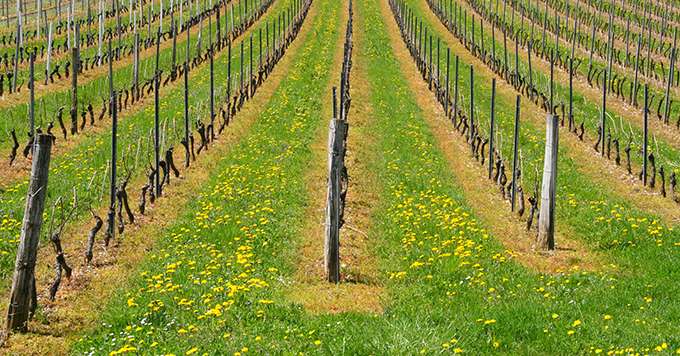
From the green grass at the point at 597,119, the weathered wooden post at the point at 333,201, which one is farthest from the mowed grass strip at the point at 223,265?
the green grass at the point at 597,119

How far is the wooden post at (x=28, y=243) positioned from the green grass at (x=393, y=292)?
0.96m

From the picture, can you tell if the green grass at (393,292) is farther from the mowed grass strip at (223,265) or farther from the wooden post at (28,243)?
the wooden post at (28,243)

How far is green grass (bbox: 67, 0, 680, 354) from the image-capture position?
912 centimetres

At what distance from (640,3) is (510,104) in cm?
4386

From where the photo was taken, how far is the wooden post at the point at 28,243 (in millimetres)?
9477

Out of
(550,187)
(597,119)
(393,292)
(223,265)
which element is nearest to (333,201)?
(393,292)

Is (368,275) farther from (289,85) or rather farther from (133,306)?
(289,85)

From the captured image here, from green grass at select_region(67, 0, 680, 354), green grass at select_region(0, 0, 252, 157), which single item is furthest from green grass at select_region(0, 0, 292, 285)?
green grass at select_region(67, 0, 680, 354)

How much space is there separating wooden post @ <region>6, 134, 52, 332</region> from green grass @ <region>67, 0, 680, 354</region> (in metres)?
0.96

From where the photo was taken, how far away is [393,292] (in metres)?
11.6

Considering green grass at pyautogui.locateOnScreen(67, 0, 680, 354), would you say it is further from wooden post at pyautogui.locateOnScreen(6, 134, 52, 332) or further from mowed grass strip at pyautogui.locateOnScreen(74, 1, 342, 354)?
wooden post at pyautogui.locateOnScreen(6, 134, 52, 332)

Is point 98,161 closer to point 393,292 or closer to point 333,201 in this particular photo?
point 333,201

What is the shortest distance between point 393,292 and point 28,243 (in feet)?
17.7

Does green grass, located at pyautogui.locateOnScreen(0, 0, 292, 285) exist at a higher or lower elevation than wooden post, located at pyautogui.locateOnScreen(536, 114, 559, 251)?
lower
